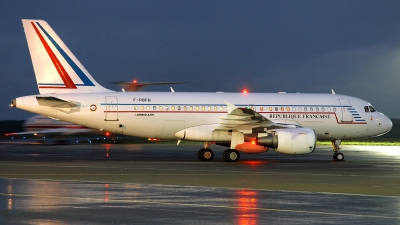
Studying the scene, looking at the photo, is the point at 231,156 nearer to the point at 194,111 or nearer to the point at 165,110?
the point at 194,111

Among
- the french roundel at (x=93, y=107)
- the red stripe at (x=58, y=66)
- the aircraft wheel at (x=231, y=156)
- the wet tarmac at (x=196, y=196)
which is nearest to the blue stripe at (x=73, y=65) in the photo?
the red stripe at (x=58, y=66)

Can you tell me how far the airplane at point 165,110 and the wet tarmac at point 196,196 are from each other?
17.7 ft

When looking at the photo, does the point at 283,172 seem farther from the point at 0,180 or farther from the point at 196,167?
the point at 0,180

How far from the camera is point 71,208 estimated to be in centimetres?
1367

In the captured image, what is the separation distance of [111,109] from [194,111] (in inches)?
152

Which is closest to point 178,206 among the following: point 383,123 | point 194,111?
point 194,111

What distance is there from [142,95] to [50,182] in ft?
42.9

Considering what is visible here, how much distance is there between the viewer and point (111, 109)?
31297mm

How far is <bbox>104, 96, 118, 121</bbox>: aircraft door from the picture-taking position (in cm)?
3125

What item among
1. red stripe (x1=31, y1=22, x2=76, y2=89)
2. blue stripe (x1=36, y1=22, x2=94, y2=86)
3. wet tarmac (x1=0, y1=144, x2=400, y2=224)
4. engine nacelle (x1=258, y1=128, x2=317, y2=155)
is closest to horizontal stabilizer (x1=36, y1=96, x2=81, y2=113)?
red stripe (x1=31, y1=22, x2=76, y2=89)

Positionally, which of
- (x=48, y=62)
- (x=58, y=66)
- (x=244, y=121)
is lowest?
(x=244, y=121)

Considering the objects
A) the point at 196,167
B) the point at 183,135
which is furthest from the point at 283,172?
the point at 183,135

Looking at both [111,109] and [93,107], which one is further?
[111,109]

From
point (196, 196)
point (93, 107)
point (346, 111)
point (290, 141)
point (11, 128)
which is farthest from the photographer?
point (11, 128)
